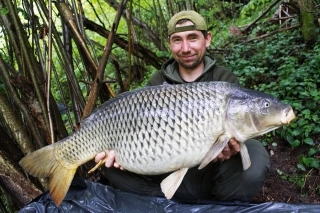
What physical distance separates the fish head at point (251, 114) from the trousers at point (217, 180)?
366 millimetres

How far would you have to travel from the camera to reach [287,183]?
7.22ft

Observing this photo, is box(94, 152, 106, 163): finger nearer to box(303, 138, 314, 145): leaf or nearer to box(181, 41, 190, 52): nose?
box(181, 41, 190, 52): nose

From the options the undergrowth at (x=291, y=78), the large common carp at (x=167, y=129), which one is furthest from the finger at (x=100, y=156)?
the undergrowth at (x=291, y=78)

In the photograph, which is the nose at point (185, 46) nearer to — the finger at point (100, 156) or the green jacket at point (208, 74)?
the green jacket at point (208, 74)

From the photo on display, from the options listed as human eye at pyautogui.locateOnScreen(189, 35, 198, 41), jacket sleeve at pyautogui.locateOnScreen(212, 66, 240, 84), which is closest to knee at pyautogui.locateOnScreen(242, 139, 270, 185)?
jacket sleeve at pyautogui.locateOnScreen(212, 66, 240, 84)

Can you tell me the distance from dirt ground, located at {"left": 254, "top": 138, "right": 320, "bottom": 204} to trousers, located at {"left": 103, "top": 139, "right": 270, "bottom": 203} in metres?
0.35

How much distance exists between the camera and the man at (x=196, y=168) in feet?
5.73

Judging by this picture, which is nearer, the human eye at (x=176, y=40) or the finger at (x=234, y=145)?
the finger at (x=234, y=145)

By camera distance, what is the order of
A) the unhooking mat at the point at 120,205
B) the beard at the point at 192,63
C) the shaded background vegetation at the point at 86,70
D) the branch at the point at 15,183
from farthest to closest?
the beard at the point at 192,63
the shaded background vegetation at the point at 86,70
the branch at the point at 15,183
the unhooking mat at the point at 120,205

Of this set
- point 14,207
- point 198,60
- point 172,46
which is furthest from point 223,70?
point 14,207

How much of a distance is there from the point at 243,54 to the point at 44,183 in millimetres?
2754

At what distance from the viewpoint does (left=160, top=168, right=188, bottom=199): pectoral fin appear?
4.85ft

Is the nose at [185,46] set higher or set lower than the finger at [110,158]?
higher

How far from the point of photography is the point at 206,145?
4.52 ft
